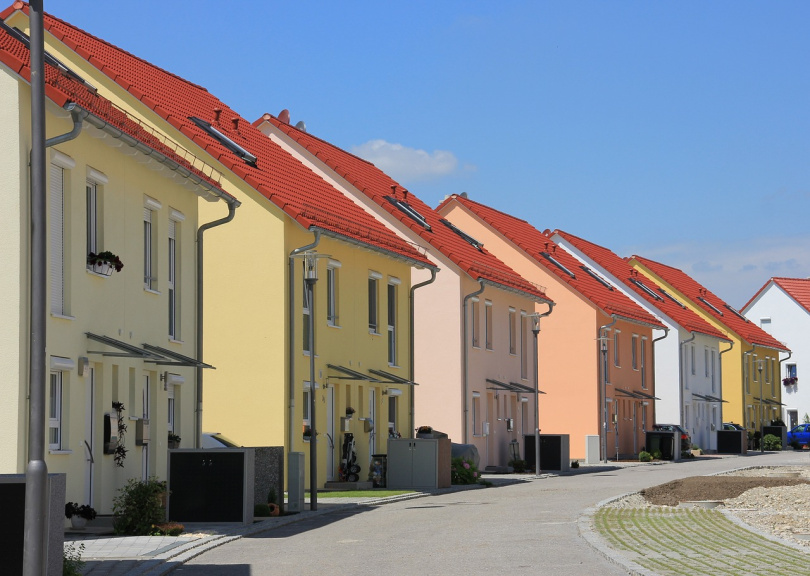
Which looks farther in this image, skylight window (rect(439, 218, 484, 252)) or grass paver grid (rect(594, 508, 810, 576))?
skylight window (rect(439, 218, 484, 252))

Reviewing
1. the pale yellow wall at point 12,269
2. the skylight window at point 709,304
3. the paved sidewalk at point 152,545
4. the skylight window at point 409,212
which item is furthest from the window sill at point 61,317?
the skylight window at point 709,304

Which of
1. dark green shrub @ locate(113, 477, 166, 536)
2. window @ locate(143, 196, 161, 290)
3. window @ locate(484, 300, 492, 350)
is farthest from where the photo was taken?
window @ locate(484, 300, 492, 350)

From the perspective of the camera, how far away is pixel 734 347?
235 feet

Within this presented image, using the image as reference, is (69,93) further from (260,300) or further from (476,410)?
(476,410)

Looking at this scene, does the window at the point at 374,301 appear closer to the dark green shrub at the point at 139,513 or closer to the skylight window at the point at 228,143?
the skylight window at the point at 228,143

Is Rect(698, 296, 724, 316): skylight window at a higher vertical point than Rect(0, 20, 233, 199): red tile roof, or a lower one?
higher

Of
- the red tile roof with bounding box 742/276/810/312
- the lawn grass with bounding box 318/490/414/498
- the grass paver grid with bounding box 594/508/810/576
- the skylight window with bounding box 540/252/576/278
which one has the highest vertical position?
the red tile roof with bounding box 742/276/810/312

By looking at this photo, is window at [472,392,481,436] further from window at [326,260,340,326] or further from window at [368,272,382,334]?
window at [326,260,340,326]

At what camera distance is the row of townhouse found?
1902 cm

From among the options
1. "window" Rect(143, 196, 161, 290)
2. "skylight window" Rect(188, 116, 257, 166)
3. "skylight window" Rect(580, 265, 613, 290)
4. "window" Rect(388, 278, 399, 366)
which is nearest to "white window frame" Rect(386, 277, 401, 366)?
"window" Rect(388, 278, 399, 366)

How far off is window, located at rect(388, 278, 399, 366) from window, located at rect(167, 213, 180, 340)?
1139 centimetres

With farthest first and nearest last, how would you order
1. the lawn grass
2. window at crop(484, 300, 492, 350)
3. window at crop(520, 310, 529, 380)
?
1. window at crop(520, 310, 529, 380)
2. window at crop(484, 300, 492, 350)
3. the lawn grass

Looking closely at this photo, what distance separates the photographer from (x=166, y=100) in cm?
3031

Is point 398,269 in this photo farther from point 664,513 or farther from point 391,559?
point 391,559
